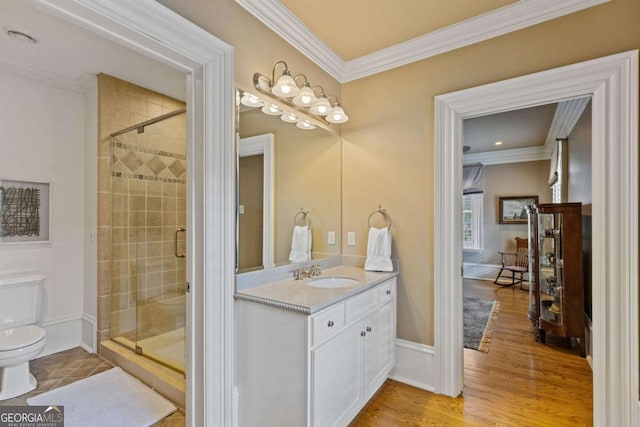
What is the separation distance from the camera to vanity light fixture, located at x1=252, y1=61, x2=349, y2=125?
192cm

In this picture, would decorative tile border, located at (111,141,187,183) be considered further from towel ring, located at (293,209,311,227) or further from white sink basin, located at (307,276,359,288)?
white sink basin, located at (307,276,359,288)

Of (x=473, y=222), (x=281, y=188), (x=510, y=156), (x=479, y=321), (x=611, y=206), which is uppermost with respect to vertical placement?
(x=510, y=156)

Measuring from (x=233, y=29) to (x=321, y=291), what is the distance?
5.30 feet

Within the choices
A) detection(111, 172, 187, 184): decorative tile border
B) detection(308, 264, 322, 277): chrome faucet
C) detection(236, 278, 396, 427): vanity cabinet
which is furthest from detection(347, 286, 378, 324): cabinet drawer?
detection(111, 172, 187, 184): decorative tile border

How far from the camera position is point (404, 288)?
7.89ft

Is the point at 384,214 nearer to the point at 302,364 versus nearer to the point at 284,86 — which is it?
the point at 284,86

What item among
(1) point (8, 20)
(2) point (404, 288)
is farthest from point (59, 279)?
(2) point (404, 288)

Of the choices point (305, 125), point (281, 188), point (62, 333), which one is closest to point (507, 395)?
point (281, 188)

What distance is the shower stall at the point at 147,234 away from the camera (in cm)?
287

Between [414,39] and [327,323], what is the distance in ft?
7.00

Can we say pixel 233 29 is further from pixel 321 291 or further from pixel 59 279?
pixel 59 279

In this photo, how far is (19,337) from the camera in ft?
7.34

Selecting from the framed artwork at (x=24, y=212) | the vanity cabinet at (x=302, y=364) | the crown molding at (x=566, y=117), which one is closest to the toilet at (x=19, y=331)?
the framed artwork at (x=24, y=212)

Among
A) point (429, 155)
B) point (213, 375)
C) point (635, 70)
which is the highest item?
point (635, 70)
